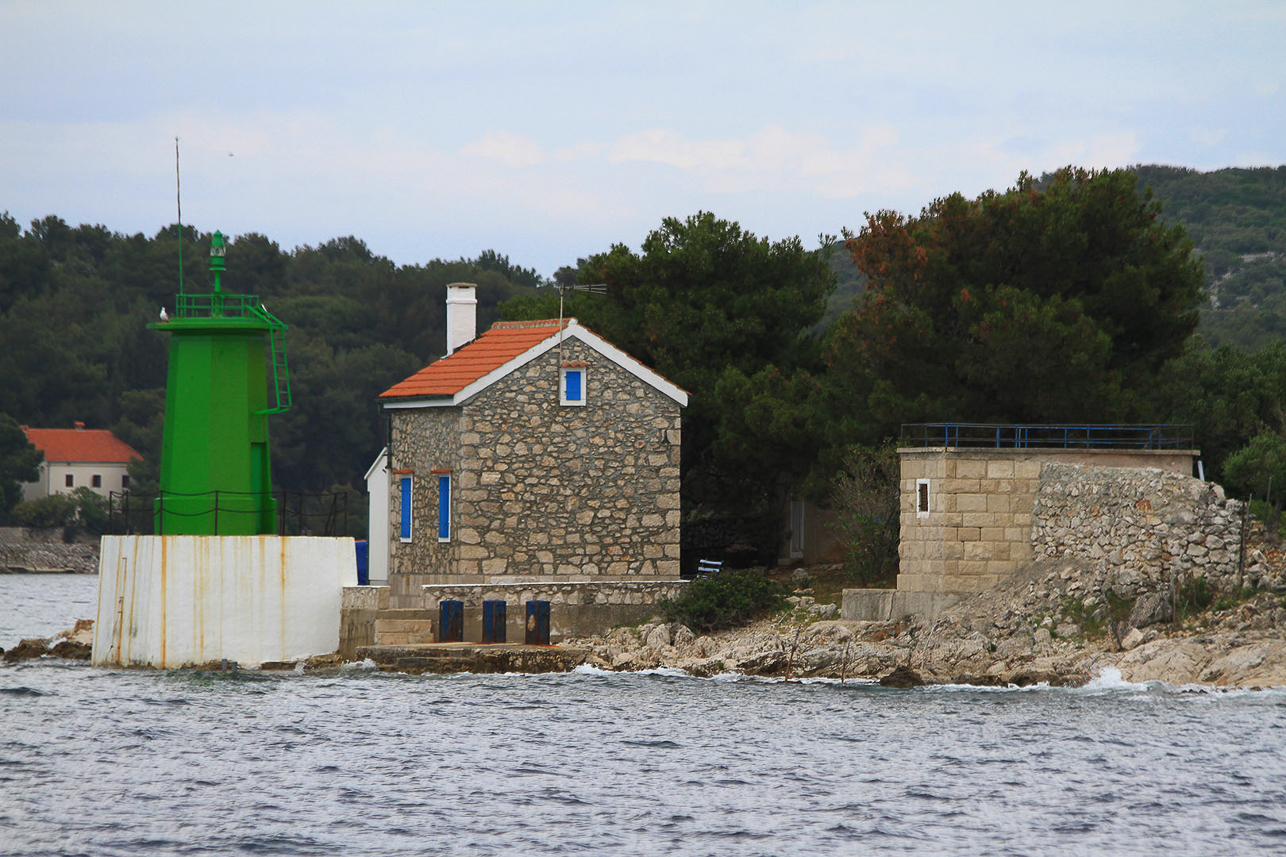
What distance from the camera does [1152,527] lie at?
26.1 metres

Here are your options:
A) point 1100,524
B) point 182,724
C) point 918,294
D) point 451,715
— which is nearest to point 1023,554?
point 1100,524

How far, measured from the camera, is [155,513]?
2892 centimetres

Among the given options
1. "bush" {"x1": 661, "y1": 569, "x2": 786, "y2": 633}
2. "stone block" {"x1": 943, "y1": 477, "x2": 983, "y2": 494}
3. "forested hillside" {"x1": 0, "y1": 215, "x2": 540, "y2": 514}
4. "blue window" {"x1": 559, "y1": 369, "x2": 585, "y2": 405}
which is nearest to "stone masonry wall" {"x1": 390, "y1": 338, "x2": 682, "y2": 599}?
"blue window" {"x1": 559, "y1": 369, "x2": 585, "y2": 405}

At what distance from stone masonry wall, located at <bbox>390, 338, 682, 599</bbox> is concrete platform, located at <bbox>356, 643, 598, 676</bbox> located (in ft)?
5.07

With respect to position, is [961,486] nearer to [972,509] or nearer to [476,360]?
[972,509]

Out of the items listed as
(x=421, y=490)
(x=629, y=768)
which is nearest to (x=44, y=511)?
(x=421, y=490)

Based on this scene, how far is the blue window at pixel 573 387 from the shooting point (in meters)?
30.1

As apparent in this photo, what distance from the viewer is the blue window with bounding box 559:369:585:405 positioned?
3012cm

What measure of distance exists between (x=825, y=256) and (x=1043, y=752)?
715 inches

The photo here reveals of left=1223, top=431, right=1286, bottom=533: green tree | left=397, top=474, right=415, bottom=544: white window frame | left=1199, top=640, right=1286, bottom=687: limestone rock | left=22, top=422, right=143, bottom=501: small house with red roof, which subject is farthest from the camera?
left=22, top=422, right=143, bottom=501: small house with red roof

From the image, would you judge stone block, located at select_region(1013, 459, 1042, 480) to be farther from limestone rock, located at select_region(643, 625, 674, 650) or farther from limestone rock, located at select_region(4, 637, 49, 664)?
limestone rock, located at select_region(4, 637, 49, 664)

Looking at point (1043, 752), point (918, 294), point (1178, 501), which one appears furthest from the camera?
point (918, 294)

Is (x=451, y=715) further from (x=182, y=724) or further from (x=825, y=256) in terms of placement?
(x=825, y=256)

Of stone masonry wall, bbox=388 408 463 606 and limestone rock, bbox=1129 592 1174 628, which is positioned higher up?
stone masonry wall, bbox=388 408 463 606
